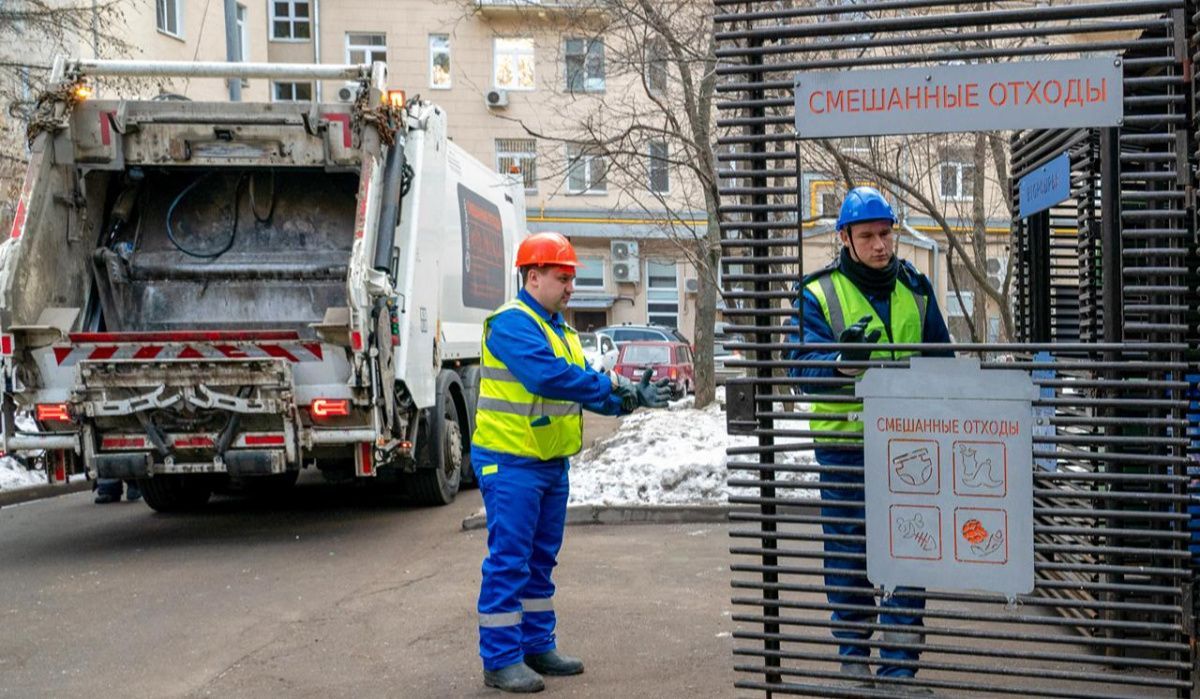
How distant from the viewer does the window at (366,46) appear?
34.0m

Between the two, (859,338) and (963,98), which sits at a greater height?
(963,98)

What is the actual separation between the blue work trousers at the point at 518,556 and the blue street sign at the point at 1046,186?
2518mm

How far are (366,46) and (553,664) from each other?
1220 inches

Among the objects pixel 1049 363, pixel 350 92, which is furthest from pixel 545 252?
pixel 350 92

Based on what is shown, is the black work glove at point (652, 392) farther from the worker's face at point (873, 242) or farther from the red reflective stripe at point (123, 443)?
the red reflective stripe at point (123, 443)

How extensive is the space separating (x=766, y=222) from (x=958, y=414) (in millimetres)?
874

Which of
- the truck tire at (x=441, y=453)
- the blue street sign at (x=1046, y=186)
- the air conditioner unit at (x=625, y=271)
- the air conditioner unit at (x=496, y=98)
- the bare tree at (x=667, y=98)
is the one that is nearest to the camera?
the blue street sign at (x=1046, y=186)

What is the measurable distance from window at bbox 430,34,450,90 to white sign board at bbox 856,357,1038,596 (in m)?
31.7

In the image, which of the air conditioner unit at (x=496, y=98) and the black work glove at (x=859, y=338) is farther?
the air conditioner unit at (x=496, y=98)

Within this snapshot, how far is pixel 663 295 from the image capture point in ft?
122

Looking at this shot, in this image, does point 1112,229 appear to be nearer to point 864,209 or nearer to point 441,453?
point 864,209

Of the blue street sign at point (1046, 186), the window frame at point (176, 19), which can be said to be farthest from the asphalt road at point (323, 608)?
the window frame at point (176, 19)

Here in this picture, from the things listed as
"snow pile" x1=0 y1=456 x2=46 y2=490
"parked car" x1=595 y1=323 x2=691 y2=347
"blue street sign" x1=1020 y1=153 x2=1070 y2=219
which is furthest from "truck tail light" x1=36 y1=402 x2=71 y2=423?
"parked car" x1=595 y1=323 x2=691 y2=347

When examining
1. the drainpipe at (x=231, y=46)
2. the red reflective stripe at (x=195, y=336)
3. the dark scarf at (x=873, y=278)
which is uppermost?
the drainpipe at (x=231, y=46)
